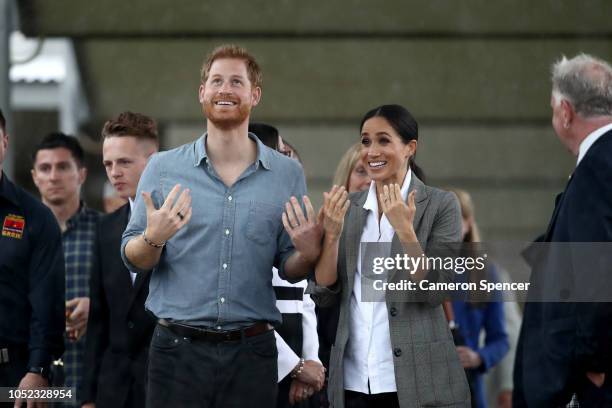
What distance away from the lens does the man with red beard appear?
339 centimetres

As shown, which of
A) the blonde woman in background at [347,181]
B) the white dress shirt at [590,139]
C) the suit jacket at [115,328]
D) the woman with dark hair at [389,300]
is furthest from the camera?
the blonde woman in background at [347,181]

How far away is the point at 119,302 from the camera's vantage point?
4.42 metres

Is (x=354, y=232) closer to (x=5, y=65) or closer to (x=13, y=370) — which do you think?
Answer: (x=13, y=370)

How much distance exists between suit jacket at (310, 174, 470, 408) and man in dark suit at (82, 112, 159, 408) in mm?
929

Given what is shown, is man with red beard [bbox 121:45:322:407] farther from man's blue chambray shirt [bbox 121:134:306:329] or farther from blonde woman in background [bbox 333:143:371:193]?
blonde woman in background [bbox 333:143:371:193]

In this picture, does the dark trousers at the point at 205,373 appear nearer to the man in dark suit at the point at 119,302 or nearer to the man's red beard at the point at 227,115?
the man's red beard at the point at 227,115

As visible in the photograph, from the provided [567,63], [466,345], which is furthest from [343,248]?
[466,345]

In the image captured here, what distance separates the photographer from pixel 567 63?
3.40 meters

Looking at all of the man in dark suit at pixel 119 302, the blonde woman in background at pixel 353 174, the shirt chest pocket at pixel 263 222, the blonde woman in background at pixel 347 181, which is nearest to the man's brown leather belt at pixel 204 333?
the shirt chest pocket at pixel 263 222

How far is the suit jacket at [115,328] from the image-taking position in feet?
14.2

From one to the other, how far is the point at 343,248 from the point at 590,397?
1069mm

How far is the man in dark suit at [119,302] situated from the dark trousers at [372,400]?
1.01m

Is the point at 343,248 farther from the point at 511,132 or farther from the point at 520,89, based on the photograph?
the point at 511,132

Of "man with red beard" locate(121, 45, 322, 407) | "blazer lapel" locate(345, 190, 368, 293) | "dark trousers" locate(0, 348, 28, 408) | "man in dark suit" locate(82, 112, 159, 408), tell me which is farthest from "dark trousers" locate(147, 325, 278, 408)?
"dark trousers" locate(0, 348, 28, 408)
